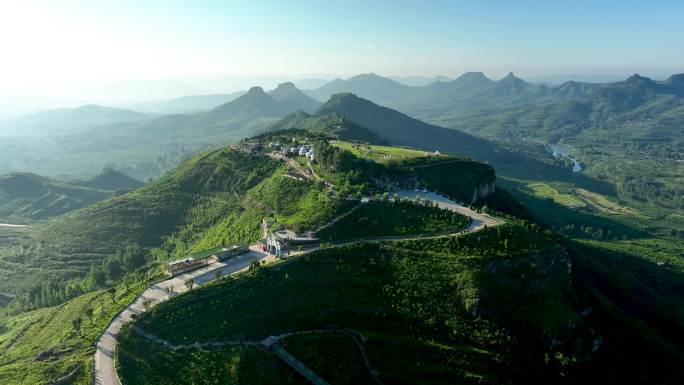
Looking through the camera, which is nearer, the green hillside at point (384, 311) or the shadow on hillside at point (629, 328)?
the green hillside at point (384, 311)

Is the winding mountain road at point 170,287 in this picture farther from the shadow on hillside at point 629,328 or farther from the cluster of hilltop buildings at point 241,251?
the shadow on hillside at point 629,328

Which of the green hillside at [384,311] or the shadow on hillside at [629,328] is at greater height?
the green hillside at [384,311]

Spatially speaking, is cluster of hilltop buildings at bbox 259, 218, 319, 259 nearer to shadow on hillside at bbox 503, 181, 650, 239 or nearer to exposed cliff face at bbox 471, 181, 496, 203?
exposed cliff face at bbox 471, 181, 496, 203

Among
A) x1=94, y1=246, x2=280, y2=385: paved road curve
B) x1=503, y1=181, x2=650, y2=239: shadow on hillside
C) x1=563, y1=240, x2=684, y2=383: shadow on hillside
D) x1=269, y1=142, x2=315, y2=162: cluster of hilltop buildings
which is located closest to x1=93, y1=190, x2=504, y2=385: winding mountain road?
x1=94, y1=246, x2=280, y2=385: paved road curve

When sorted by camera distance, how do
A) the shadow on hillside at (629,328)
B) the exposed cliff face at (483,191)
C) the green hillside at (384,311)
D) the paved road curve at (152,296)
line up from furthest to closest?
the exposed cliff face at (483,191) < the shadow on hillside at (629,328) < the green hillside at (384,311) < the paved road curve at (152,296)

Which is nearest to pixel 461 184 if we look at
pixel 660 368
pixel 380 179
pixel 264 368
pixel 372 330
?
pixel 380 179

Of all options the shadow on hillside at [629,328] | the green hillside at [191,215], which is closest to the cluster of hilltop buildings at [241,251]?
the green hillside at [191,215]

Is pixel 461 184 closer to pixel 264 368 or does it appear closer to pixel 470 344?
pixel 470 344
